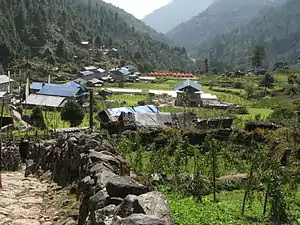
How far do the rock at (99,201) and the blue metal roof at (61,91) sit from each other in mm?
61507

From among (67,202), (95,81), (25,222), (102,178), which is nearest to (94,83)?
(95,81)

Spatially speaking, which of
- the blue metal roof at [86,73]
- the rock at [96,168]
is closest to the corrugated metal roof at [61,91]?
the blue metal roof at [86,73]

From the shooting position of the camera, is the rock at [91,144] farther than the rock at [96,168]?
Yes

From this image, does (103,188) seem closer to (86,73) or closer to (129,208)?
(129,208)

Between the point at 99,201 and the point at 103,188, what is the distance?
1.95 feet

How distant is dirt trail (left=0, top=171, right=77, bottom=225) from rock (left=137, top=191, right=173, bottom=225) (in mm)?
4089

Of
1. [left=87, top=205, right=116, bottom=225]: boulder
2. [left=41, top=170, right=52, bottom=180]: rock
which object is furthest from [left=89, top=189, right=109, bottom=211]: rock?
[left=41, top=170, right=52, bottom=180]: rock

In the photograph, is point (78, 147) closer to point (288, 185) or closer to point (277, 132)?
point (288, 185)

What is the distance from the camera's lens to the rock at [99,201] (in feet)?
26.1

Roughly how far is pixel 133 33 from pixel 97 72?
301ft

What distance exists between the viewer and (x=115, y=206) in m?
7.47

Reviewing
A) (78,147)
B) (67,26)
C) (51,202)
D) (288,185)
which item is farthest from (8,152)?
(67,26)

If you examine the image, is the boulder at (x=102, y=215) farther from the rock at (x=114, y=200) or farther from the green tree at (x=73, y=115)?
the green tree at (x=73, y=115)

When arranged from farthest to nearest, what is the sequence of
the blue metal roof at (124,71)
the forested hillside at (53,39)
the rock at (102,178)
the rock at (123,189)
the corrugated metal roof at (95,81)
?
the blue metal roof at (124,71)
the forested hillside at (53,39)
the corrugated metal roof at (95,81)
the rock at (102,178)
the rock at (123,189)
